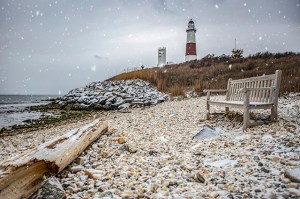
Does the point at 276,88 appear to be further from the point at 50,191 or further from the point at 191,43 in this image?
the point at 191,43

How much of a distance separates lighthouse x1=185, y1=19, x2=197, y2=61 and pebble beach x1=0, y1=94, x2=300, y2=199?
1153 inches

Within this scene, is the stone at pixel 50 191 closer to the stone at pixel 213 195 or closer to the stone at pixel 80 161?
the stone at pixel 80 161

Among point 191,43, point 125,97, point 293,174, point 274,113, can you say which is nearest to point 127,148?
point 293,174

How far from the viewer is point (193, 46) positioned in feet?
112

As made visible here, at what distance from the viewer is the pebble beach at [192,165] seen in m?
2.72

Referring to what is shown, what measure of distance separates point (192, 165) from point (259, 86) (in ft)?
10.8

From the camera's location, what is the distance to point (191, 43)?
34.4 m

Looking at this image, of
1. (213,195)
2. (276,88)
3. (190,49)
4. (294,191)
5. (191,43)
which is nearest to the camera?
(294,191)

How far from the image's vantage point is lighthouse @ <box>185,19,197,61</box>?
111 feet

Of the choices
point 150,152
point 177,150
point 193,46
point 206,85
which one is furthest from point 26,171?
point 193,46

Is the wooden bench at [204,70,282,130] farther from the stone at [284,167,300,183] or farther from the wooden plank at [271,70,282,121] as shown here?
the stone at [284,167,300,183]

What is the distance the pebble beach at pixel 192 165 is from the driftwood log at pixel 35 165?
25cm

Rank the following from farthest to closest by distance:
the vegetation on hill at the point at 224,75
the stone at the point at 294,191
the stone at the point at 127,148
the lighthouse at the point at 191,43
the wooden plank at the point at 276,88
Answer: the lighthouse at the point at 191,43
the vegetation on hill at the point at 224,75
the wooden plank at the point at 276,88
the stone at the point at 127,148
the stone at the point at 294,191

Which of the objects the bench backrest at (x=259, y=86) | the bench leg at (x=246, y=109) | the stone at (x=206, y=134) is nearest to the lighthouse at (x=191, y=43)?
the bench backrest at (x=259, y=86)
